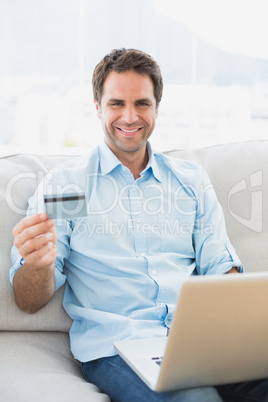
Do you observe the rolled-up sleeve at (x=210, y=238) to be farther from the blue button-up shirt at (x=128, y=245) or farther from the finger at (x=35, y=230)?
the finger at (x=35, y=230)

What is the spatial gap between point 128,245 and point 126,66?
57cm

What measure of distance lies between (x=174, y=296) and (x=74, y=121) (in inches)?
89.2

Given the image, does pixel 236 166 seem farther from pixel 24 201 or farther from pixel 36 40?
pixel 36 40

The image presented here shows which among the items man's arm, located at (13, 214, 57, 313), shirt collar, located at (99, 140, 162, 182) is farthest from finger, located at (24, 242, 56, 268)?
shirt collar, located at (99, 140, 162, 182)

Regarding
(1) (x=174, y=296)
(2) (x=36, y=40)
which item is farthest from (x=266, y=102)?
(1) (x=174, y=296)

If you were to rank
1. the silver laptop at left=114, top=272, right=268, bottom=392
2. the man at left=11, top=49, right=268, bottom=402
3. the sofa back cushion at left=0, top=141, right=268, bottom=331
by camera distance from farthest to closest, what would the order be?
the sofa back cushion at left=0, top=141, right=268, bottom=331, the man at left=11, top=49, right=268, bottom=402, the silver laptop at left=114, top=272, right=268, bottom=392

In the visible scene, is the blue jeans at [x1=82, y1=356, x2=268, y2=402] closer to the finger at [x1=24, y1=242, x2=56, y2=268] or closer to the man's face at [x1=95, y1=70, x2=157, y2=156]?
the finger at [x1=24, y1=242, x2=56, y2=268]

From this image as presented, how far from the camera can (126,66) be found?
5.37 feet

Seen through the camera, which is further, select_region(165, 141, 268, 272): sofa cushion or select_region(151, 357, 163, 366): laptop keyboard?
select_region(165, 141, 268, 272): sofa cushion

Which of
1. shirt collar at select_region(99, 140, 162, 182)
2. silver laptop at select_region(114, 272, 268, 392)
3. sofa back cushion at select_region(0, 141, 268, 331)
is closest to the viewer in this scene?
silver laptop at select_region(114, 272, 268, 392)

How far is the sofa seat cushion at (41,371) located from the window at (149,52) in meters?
2.07

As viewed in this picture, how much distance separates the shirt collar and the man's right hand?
0.42 m

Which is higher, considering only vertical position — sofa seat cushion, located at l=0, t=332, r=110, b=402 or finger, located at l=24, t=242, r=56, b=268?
finger, located at l=24, t=242, r=56, b=268

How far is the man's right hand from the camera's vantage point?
3.68 feet
